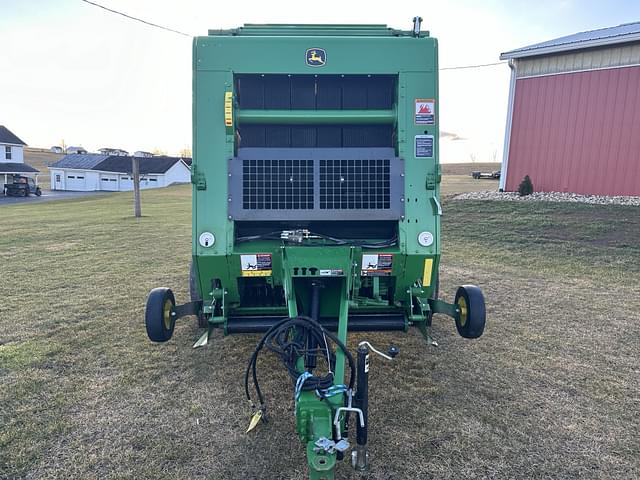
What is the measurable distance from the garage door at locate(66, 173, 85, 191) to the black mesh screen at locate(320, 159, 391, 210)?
152 feet

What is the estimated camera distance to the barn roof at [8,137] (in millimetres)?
38344

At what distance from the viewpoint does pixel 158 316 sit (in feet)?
11.0

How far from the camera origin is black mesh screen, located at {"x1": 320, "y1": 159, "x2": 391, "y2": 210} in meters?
3.74

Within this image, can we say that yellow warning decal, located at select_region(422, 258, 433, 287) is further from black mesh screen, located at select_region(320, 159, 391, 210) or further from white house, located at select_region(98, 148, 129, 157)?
white house, located at select_region(98, 148, 129, 157)

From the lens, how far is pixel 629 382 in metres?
3.81

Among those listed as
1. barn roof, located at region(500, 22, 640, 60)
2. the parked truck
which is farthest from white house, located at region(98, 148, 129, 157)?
barn roof, located at region(500, 22, 640, 60)

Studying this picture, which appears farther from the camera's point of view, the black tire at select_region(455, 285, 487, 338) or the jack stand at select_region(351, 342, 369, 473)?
the black tire at select_region(455, 285, 487, 338)

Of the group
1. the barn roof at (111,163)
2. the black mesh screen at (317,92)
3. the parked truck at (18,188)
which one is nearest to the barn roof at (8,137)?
the barn roof at (111,163)

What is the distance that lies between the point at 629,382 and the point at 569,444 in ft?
4.18

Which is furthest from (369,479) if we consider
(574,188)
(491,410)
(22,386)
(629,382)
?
(574,188)

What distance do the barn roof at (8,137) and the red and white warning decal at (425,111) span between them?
43.8 meters

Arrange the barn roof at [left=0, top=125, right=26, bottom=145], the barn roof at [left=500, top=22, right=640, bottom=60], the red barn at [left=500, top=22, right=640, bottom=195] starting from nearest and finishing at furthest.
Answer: the barn roof at [left=500, top=22, right=640, bottom=60] → the red barn at [left=500, top=22, right=640, bottom=195] → the barn roof at [left=0, top=125, right=26, bottom=145]

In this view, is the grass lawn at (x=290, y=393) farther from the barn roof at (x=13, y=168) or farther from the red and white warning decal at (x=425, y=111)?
the barn roof at (x=13, y=168)

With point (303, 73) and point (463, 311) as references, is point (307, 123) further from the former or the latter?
point (463, 311)
